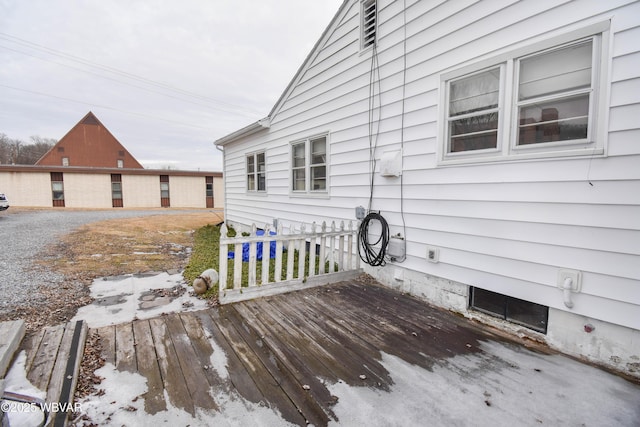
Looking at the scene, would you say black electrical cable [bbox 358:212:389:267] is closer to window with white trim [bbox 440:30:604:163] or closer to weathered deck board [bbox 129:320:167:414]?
window with white trim [bbox 440:30:604:163]

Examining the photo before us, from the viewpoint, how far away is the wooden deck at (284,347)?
1893mm

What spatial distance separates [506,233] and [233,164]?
8.93 metres

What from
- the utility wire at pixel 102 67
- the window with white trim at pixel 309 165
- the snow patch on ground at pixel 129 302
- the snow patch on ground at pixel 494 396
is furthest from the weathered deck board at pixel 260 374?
the utility wire at pixel 102 67

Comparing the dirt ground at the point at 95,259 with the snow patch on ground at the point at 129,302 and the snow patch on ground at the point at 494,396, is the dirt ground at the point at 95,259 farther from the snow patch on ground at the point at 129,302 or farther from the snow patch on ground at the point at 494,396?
the snow patch on ground at the point at 494,396

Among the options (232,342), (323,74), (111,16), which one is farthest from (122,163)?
(232,342)

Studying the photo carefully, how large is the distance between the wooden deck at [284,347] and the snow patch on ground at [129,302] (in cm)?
37

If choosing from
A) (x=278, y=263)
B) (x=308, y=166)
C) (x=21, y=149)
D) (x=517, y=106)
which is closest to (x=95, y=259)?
(x=278, y=263)

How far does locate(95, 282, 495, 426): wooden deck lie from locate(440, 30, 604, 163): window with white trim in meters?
1.95

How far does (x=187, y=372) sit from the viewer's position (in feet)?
6.93

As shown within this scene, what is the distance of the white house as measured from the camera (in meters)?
2.23

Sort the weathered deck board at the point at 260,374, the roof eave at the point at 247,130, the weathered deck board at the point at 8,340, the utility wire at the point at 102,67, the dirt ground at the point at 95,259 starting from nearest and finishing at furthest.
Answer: the weathered deck board at the point at 260,374
the weathered deck board at the point at 8,340
the dirt ground at the point at 95,259
the roof eave at the point at 247,130
the utility wire at the point at 102,67

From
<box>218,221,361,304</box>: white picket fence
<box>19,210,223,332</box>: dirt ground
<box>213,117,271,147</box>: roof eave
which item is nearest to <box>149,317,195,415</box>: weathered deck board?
<box>218,221,361,304</box>: white picket fence

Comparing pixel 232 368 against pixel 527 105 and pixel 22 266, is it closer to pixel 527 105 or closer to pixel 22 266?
pixel 527 105

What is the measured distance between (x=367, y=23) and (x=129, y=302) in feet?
18.4
